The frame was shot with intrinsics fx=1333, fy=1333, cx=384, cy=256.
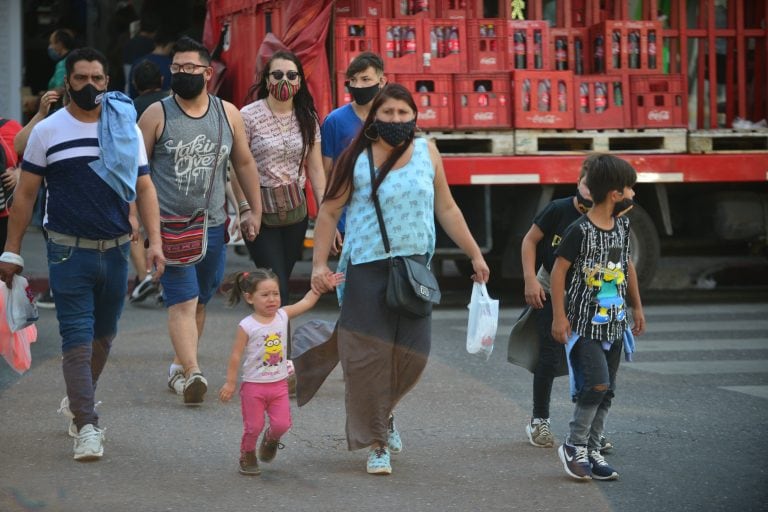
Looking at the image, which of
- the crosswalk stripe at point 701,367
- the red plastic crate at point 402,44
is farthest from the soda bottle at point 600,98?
the crosswalk stripe at point 701,367

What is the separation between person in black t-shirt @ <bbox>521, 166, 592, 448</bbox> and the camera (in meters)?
6.13

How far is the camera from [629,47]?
11242 millimetres

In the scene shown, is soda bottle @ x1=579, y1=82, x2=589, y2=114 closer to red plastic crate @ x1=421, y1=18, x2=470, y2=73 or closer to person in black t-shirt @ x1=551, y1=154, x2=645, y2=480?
red plastic crate @ x1=421, y1=18, x2=470, y2=73

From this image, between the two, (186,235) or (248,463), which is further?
(186,235)

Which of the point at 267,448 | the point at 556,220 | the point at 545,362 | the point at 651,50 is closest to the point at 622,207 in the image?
the point at 556,220

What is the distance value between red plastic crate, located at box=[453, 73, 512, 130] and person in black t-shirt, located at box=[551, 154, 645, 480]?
204 inches

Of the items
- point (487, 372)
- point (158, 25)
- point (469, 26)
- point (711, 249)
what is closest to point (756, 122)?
point (711, 249)

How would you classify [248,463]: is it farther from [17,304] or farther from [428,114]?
[428,114]

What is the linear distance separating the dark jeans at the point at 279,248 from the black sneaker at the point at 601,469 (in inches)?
91.3

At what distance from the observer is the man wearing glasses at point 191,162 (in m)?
6.88

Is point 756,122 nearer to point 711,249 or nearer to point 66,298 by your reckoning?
point 711,249

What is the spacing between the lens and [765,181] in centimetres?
1205

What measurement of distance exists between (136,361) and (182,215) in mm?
1968

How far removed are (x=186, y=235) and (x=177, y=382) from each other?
0.95 meters
